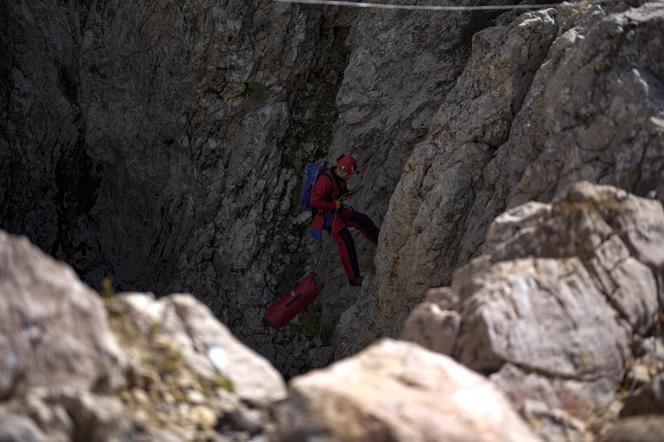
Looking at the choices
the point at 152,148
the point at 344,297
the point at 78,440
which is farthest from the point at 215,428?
the point at 152,148

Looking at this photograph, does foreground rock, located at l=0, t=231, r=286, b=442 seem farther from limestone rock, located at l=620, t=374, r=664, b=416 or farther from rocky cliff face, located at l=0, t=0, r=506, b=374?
rocky cliff face, located at l=0, t=0, r=506, b=374

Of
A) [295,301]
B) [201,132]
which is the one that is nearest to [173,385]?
[295,301]

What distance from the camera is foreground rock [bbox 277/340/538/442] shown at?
5605mm

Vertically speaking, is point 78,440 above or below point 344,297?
above

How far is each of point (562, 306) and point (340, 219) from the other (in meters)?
8.46

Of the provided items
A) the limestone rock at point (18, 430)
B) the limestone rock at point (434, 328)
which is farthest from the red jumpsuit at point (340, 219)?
the limestone rock at point (18, 430)

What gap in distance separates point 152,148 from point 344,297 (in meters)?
5.34

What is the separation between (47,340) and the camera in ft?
19.8

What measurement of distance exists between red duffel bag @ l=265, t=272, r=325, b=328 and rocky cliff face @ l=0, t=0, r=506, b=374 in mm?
1198

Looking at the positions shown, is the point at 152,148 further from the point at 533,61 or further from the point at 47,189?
the point at 533,61

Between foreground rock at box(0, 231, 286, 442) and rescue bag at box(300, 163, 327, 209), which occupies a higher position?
foreground rock at box(0, 231, 286, 442)

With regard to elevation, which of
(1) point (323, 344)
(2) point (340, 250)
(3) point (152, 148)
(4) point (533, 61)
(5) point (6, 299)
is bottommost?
(1) point (323, 344)

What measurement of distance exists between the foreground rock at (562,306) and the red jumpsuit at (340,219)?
6.94 m

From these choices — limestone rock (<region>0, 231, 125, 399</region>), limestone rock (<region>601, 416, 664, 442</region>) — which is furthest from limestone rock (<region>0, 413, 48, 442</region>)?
limestone rock (<region>601, 416, 664, 442</region>)
